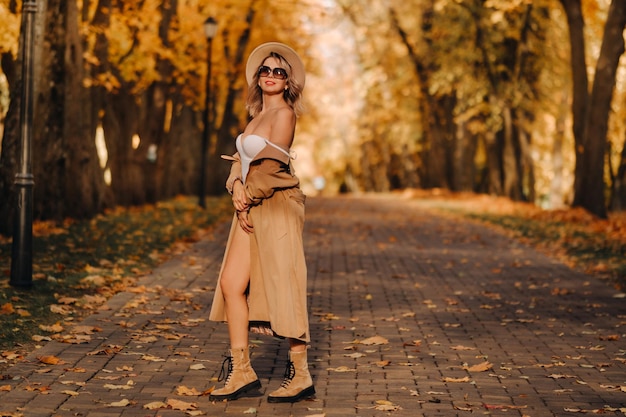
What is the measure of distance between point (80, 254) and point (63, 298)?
458cm

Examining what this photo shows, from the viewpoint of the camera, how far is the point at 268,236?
7.05 metres

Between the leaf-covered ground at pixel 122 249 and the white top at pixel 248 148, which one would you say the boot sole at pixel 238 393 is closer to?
the white top at pixel 248 148

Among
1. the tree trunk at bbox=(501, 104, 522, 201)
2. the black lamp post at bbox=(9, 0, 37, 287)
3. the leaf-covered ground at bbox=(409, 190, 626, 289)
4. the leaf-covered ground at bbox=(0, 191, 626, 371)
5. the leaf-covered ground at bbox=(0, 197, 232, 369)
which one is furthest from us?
the tree trunk at bbox=(501, 104, 522, 201)

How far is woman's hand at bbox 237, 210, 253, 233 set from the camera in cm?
707

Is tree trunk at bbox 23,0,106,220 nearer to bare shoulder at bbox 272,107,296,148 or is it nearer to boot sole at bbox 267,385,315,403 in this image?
bare shoulder at bbox 272,107,296,148

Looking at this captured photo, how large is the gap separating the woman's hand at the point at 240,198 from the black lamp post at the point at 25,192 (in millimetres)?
4811

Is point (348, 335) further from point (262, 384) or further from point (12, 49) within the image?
point (12, 49)

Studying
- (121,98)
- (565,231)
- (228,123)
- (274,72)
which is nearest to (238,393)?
(274,72)

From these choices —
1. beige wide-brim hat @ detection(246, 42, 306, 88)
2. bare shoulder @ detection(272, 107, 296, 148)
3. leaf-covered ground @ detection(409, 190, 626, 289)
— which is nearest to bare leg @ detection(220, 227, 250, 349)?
bare shoulder @ detection(272, 107, 296, 148)

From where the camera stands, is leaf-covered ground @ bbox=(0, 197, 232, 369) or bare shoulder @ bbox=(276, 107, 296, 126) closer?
bare shoulder @ bbox=(276, 107, 296, 126)

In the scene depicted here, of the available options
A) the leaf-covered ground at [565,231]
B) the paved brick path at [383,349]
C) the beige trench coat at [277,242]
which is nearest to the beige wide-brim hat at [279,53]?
the beige trench coat at [277,242]

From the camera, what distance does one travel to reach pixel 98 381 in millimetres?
7523

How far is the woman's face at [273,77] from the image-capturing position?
7.11 m

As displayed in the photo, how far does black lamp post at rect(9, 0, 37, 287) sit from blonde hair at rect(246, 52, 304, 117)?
15.6 feet
